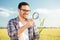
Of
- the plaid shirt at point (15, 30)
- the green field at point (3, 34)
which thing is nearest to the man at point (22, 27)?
the plaid shirt at point (15, 30)

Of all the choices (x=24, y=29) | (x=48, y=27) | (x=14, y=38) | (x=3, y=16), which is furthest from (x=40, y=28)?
(x=3, y=16)

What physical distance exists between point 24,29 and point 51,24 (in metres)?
0.45

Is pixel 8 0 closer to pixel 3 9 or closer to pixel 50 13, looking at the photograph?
pixel 3 9

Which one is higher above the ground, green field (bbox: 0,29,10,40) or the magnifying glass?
the magnifying glass

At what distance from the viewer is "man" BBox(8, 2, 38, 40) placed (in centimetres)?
195

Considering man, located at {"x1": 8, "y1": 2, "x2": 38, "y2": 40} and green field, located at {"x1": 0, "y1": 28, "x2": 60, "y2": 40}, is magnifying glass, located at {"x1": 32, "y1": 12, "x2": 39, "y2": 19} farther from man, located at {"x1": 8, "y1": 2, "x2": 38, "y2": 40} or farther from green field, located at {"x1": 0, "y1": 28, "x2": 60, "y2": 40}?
green field, located at {"x1": 0, "y1": 28, "x2": 60, "y2": 40}

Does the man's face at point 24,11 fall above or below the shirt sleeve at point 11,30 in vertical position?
above

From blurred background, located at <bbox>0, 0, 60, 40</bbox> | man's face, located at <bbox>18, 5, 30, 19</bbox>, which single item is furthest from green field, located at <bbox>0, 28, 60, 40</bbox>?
Answer: man's face, located at <bbox>18, 5, 30, 19</bbox>

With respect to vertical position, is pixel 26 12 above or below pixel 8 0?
below

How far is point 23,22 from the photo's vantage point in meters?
2.03

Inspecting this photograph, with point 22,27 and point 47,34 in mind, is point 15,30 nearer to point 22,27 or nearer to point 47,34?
point 22,27

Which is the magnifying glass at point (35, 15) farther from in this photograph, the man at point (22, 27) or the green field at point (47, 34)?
the green field at point (47, 34)

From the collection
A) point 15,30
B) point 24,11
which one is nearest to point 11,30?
point 15,30

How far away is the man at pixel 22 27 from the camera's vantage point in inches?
76.6
